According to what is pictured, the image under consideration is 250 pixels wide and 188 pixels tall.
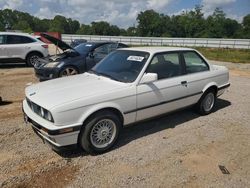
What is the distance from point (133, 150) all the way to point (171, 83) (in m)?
1.47

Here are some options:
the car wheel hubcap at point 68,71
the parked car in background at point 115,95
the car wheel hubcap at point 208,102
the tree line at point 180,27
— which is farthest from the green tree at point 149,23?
the parked car in background at point 115,95

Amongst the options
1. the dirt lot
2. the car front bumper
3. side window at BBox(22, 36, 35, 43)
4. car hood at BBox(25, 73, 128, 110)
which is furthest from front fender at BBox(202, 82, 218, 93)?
side window at BBox(22, 36, 35, 43)

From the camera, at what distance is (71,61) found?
8930 millimetres

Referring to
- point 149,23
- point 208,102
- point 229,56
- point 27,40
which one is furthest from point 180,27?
point 208,102

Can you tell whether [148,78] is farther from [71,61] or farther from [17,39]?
[17,39]

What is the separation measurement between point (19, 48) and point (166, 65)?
9.20 metres

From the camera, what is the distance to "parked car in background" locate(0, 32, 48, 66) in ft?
40.9

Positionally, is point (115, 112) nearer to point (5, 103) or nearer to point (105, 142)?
point (105, 142)

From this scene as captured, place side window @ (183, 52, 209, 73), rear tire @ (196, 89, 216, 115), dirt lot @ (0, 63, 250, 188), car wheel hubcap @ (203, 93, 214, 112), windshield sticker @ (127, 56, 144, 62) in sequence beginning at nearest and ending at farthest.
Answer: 1. dirt lot @ (0, 63, 250, 188)
2. windshield sticker @ (127, 56, 144, 62)
3. side window @ (183, 52, 209, 73)
4. rear tire @ (196, 89, 216, 115)
5. car wheel hubcap @ (203, 93, 214, 112)

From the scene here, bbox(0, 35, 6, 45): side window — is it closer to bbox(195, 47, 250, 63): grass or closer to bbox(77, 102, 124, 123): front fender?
bbox(77, 102, 124, 123): front fender

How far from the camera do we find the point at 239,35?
65.1 metres

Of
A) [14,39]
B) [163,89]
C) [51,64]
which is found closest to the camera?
[163,89]

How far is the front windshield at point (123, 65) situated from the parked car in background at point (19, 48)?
325 inches

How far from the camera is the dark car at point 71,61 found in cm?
870
